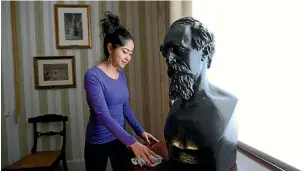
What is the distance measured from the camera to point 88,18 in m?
2.90

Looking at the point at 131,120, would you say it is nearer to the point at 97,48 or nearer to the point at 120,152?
the point at 120,152

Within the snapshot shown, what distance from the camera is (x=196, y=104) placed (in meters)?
0.81

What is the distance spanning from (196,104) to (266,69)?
1.68ft

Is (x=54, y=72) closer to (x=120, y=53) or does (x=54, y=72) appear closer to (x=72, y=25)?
(x=72, y=25)

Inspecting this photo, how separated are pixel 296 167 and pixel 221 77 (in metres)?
0.70

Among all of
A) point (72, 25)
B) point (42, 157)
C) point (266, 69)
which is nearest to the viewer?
point (266, 69)

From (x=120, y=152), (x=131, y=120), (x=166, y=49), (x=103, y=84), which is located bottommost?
(x=120, y=152)

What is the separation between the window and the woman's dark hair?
0.41 meters

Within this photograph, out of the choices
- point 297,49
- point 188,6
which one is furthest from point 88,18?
point 297,49

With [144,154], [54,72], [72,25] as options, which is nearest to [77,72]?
[54,72]

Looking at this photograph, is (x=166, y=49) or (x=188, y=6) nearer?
(x=166, y=49)

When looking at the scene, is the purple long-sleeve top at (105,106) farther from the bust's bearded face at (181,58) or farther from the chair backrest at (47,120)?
the chair backrest at (47,120)

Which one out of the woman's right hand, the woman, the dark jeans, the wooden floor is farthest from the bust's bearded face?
the dark jeans

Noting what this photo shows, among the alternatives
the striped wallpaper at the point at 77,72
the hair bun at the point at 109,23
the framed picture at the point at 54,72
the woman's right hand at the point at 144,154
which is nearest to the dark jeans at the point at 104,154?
the woman's right hand at the point at 144,154
